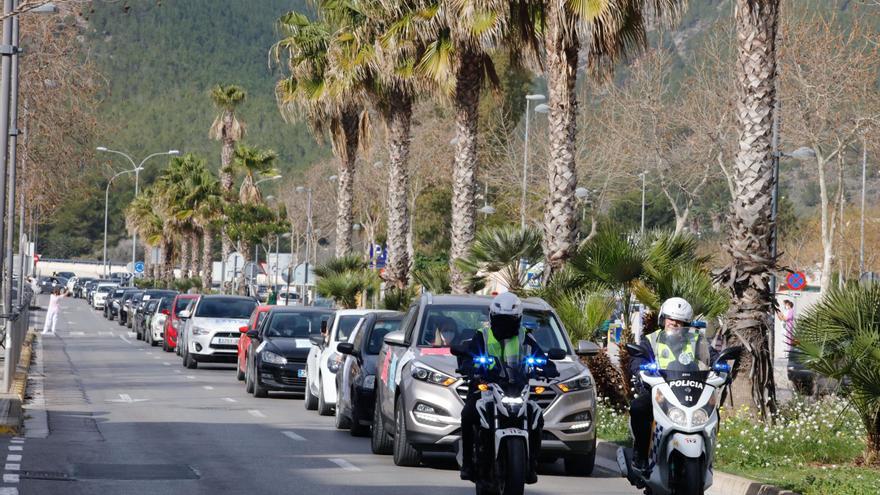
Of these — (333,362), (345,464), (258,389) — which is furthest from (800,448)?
(258,389)

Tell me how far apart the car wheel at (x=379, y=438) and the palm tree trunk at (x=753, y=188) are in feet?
14.1

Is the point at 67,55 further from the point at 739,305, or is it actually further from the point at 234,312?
the point at 739,305

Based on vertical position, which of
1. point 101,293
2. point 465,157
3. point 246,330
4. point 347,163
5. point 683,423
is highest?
point 347,163

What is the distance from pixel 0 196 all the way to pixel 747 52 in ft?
39.7

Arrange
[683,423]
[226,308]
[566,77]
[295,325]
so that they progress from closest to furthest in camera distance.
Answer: [683,423] → [566,77] → [295,325] → [226,308]

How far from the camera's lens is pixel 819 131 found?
144 feet

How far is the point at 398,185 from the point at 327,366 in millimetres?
14179

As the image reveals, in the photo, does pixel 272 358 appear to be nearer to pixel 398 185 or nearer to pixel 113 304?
pixel 398 185

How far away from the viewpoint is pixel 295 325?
91.1 ft

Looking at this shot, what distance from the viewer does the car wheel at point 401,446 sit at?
595 inches

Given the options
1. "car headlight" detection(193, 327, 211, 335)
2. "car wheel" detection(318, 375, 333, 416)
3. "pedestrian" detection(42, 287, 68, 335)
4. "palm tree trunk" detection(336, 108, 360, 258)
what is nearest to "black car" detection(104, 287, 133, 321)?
"pedestrian" detection(42, 287, 68, 335)

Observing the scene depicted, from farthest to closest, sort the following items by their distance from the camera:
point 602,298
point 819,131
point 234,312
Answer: point 819,131
point 234,312
point 602,298

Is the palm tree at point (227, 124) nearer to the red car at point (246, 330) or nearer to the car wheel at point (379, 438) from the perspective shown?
the red car at point (246, 330)

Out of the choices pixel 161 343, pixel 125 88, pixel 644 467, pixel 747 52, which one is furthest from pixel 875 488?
pixel 125 88
